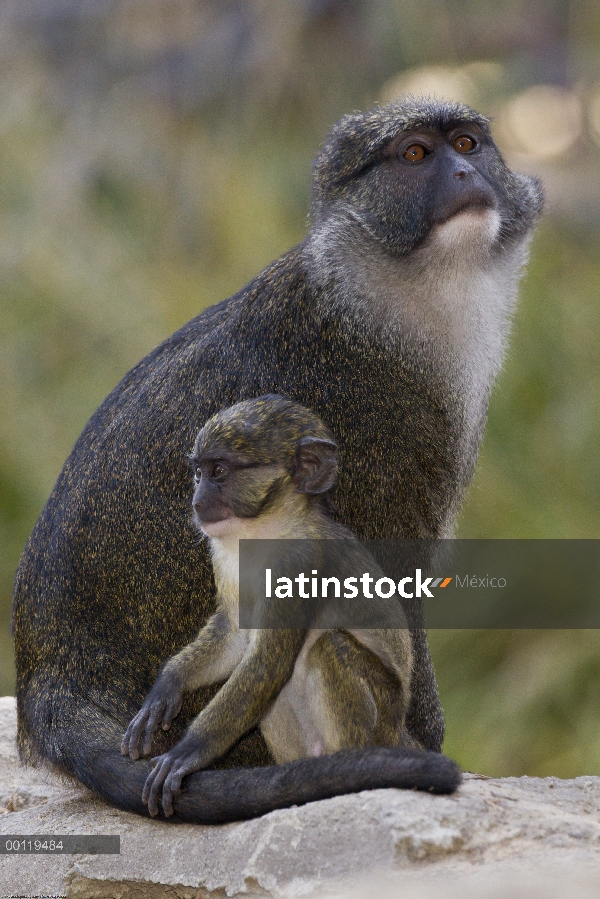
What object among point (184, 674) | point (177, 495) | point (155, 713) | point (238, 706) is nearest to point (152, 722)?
point (155, 713)

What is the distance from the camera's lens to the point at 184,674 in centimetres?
372

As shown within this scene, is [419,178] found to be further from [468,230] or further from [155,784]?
[155,784]

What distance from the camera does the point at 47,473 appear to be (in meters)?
10.1

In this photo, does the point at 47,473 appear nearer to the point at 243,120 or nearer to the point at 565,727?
the point at 565,727

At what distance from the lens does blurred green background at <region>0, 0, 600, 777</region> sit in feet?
28.5

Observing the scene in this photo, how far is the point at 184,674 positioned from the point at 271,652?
1.26 ft

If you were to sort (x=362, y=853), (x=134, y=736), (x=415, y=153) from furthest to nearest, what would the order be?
(x=415, y=153)
(x=134, y=736)
(x=362, y=853)

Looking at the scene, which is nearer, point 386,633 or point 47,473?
point 386,633

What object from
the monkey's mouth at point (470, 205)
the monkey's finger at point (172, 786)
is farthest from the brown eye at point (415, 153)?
the monkey's finger at point (172, 786)

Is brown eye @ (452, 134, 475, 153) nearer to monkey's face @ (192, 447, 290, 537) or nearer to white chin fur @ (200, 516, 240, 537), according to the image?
monkey's face @ (192, 447, 290, 537)

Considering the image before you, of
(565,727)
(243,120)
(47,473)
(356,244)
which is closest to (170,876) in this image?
(356,244)

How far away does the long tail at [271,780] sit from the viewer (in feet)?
10.8

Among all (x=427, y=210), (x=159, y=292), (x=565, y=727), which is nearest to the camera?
(x=427, y=210)

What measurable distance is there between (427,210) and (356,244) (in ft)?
0.93
